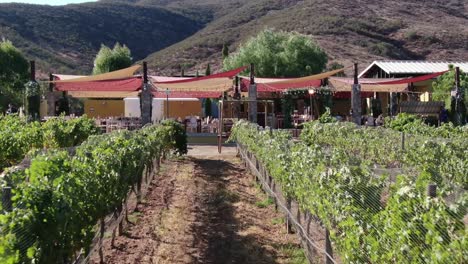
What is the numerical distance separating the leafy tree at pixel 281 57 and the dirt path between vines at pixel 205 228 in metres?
24.0

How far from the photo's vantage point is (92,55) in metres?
61.7

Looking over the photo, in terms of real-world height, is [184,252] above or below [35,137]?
below

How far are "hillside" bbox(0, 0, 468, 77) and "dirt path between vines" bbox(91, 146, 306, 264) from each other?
39.2 m

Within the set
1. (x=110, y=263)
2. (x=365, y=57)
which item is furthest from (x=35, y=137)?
(x=365, y=57)

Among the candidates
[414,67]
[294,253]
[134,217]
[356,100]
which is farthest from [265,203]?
[414,67]

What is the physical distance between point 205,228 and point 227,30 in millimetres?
58564

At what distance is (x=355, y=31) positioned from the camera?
5825cm

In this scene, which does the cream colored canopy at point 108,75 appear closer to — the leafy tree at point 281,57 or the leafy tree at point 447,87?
the leafy tree at point 447,87

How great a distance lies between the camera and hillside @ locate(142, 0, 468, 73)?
52875 millimetres

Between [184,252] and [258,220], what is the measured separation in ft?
5.86

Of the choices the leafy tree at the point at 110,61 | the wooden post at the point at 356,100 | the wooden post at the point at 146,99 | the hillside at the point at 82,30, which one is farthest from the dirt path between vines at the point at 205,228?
the hillside at the point at 82,30

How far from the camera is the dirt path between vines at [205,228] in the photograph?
618 cm

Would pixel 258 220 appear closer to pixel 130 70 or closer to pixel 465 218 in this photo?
pixel 465 218

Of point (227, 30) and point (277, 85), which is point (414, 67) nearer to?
point (277, 85)
